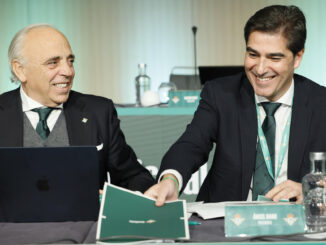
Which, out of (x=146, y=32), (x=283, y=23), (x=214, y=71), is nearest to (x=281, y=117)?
(x=283, y=23)

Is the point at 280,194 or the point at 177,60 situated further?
the point at 177,60

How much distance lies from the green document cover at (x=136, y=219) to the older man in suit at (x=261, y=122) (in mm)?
333

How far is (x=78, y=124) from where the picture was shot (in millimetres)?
1891

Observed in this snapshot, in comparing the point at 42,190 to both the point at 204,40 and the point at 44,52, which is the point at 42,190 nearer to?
the point at 44,52

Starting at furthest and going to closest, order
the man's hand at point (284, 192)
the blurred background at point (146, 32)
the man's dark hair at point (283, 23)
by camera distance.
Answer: the blurred background at point (146, 32) < the man's dark hair at point (283, 23) < the man's hand at point (284, 192)

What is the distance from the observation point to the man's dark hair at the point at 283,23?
62.3 inches

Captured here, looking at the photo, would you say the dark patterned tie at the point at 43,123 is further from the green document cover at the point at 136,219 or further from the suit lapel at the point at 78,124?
the green document cover at the point at 136,219

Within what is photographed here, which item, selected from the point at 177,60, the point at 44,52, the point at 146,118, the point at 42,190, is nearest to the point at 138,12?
the point at 177,60

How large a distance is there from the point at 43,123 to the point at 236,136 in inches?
28.1

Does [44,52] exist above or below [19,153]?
above

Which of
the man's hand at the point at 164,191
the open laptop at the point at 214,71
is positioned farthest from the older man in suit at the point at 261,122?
the open laptop at the point at 214,71

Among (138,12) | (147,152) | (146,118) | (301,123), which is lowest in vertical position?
(147,152)

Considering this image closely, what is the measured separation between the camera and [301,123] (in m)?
1.66

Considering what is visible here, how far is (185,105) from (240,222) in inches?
76.0
